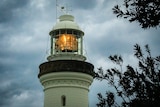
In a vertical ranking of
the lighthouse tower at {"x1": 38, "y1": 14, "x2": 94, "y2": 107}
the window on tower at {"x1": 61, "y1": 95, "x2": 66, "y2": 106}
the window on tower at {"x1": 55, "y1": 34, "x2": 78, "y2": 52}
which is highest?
the window on tower at {"x1": 55, "y1": 34, "x2": 78, "y2": 52}

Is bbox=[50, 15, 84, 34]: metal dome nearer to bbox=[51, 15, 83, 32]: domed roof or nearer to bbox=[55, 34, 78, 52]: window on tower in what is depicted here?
bbox=[51, 15, 83, 32]: domed roof

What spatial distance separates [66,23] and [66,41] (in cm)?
104

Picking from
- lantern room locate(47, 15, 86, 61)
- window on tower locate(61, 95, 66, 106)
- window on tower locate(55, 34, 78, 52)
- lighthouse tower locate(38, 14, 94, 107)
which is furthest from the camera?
window on tower locate(55, 34, 78, 52)

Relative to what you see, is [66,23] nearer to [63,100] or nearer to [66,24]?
[66,24]

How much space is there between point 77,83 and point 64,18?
3.85 m

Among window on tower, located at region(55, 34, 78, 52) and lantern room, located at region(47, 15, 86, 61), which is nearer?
lantern room, located at region(47, 15, 86, 61)

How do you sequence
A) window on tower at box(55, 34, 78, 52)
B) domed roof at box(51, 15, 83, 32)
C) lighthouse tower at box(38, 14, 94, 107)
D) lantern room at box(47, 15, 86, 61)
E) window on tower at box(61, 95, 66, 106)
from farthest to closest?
domed roof at box(51, 15, 83, 32)
window on tower at box(55, 34, 78, 52)
lantern room at box(47, 15, 86, 61)
lighthouse tower at box(38, 14, 94, 107)
window on tower at box(61, 95, 66, 106)

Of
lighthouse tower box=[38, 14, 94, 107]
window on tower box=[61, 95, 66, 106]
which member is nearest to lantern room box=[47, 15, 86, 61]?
lighthouse tower box=[38, 14, 94, 107]

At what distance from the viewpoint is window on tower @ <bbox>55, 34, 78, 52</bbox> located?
62.3 feet

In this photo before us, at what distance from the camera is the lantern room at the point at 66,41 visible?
18.8 metres

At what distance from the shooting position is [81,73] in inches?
720

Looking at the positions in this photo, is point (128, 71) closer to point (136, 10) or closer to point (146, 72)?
point (146, 72)

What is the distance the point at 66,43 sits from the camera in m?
19.0

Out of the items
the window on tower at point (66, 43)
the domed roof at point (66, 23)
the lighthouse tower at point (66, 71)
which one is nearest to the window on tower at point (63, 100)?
the lighthouse tower at point (66, 71)
